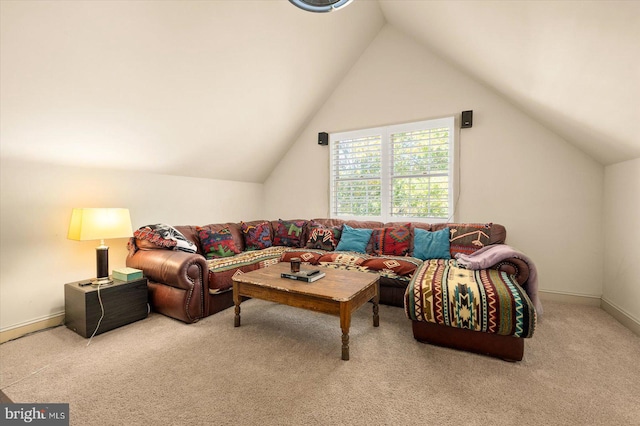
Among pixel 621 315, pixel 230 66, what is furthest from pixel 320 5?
pixel 621 315

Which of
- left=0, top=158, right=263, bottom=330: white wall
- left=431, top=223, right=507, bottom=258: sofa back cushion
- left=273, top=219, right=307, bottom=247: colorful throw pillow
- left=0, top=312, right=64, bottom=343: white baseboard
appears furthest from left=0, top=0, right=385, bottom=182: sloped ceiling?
left=431, top=223, right=507, bottom=258: sofa back cushion

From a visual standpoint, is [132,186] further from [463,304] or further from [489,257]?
[489,257]

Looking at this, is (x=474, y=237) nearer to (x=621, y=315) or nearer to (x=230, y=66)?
(x=621, y=315)

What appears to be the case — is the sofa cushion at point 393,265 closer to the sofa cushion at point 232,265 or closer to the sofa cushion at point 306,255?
the sofa cushion at point 306,255

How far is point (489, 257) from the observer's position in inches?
98.4

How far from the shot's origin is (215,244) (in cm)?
334

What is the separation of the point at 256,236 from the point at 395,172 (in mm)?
2170

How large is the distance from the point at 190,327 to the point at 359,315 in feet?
5.10

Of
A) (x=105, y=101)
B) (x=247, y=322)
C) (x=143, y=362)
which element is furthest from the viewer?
(x=247, y=322)

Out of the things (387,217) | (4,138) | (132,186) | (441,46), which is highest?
(441,46)

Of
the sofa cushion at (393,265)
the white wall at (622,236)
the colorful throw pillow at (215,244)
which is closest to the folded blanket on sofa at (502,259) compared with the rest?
the sofa cushion at (393,265)

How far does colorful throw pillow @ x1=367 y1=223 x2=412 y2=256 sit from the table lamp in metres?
2.65

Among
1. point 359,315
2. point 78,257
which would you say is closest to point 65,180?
point 78,257

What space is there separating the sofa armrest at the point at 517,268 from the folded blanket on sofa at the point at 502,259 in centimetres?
2
